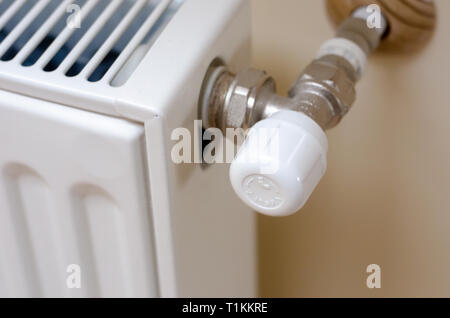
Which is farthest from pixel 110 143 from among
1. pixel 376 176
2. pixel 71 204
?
pixel 376 176

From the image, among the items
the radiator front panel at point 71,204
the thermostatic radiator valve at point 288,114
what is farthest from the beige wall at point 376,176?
the radiator front panel at point 71,204

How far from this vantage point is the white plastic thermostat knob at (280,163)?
0.29m

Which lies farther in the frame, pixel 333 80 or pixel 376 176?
pixel 376 176

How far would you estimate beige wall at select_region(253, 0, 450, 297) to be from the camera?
0.42m

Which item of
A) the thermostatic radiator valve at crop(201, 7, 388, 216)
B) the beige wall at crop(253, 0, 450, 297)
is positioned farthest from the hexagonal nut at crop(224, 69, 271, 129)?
the beige wall at crop(253, 0, 450, 297)

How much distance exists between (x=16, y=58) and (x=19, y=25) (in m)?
0.02

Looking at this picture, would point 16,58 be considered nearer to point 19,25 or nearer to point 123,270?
point 19,25

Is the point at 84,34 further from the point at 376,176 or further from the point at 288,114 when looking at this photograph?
the point at 376,176

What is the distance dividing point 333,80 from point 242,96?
0.16 ft

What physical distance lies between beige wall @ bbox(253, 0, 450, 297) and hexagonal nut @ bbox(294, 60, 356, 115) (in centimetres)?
7

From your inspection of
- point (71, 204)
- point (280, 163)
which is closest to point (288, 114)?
point (280, 163)

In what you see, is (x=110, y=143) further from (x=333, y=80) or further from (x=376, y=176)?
(x=376, y=176)

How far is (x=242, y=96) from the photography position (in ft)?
1.12

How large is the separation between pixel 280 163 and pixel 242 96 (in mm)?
63
